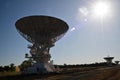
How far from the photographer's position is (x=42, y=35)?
2324 inches

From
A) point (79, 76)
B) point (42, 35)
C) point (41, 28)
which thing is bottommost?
point (79, 76)

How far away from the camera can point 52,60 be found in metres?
64.8

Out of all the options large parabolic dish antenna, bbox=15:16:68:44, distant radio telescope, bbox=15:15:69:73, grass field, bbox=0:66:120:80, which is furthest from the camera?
distant radio telescope, bbox=15:15:69:73

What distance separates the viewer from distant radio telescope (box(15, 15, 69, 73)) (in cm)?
5644

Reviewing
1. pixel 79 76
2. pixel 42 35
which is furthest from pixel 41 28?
pixel 79 76

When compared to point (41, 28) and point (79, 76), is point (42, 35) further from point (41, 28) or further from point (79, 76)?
point (79, 76)

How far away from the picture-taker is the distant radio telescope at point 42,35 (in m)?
56.4

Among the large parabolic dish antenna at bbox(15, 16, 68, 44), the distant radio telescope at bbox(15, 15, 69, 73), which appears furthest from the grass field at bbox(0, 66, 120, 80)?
the large parabolic dish antenna at bbox(15, 16, 68, 44)

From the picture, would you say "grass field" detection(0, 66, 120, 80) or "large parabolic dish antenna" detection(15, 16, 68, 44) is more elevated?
"large parabolic dish antenna" detection(15, 16, 68, 44)

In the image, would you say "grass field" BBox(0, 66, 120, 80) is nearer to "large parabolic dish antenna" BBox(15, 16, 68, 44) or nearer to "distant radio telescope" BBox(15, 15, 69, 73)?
"distant radio telescope" BBox(15, 15, 69, 73)

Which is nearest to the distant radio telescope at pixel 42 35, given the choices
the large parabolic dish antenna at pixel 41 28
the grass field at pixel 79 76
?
the large parabolic dish antenna at pixel 41 28

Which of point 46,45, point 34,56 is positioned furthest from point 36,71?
point 46,45

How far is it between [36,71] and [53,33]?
12.7 metres

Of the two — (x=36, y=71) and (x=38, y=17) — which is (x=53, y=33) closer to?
(x=38, y=17)
